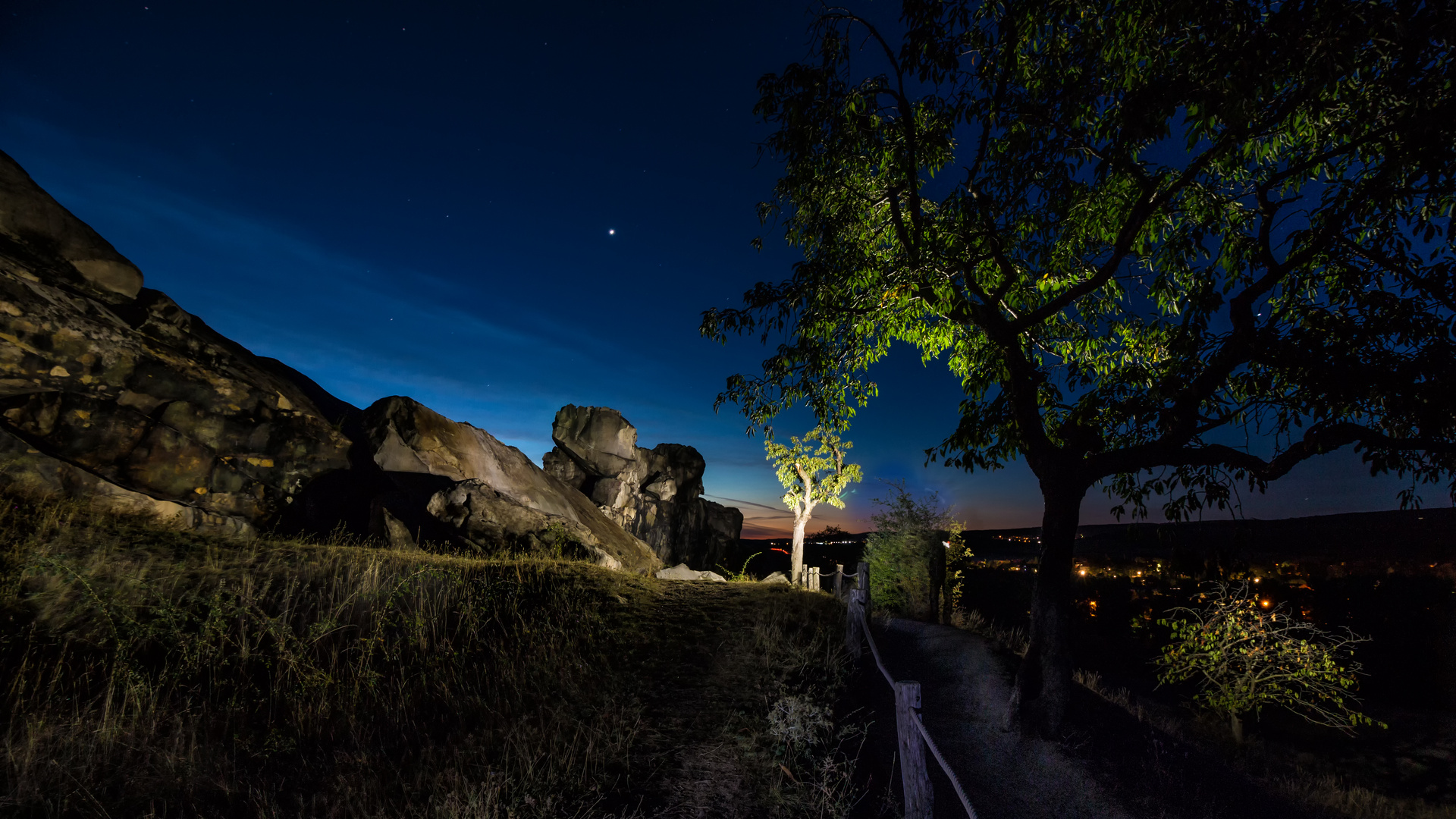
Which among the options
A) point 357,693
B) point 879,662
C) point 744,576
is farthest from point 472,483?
point 879,662

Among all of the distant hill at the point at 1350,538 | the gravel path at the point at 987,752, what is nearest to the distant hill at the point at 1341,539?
the distant hill at the point at 1350,538

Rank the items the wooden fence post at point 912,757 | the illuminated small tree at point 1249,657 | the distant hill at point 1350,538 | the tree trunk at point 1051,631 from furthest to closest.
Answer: the distant hill at point 1350,538
the illuminated small tree at point 1249,657
the tree trunk at point 1051,631
the wooden fence post at point 912,757

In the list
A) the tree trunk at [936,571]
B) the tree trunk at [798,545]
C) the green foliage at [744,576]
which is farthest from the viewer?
the tree trunk at [798,545]

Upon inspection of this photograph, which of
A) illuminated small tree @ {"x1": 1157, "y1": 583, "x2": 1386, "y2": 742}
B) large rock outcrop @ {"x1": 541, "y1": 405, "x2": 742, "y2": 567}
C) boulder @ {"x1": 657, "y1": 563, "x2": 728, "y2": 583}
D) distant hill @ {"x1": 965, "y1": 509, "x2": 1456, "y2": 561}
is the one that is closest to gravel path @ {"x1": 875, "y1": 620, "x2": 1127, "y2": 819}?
illuminated small tree @ {"x1": 1157, "y1": 583, "x2": 1386, "y2": 742}

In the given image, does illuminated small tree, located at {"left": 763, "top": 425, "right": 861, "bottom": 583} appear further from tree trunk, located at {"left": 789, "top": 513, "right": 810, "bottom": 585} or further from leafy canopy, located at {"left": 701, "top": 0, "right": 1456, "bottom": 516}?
leafy canopy, located at {"left": 701, "top": 0, "right": 1456, "bottom": 516}

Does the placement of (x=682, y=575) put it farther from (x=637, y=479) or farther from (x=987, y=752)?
(x=637, y=479)

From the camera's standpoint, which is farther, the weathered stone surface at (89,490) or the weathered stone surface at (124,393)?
the weathered stone surface at (124,393)

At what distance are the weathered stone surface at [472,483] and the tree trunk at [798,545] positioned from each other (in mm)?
7652

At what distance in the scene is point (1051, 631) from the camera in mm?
6777

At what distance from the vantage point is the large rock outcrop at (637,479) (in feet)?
84.0

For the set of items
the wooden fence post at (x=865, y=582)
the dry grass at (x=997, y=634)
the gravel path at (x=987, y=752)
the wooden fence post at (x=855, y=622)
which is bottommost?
the gravel path at (x=987, y=752)

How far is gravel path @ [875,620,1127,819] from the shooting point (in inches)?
225

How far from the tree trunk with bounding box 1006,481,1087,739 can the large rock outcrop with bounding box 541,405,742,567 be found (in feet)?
64.2

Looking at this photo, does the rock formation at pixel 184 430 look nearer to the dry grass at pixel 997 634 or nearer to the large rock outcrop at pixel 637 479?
the dry grass at pixel 997 634
